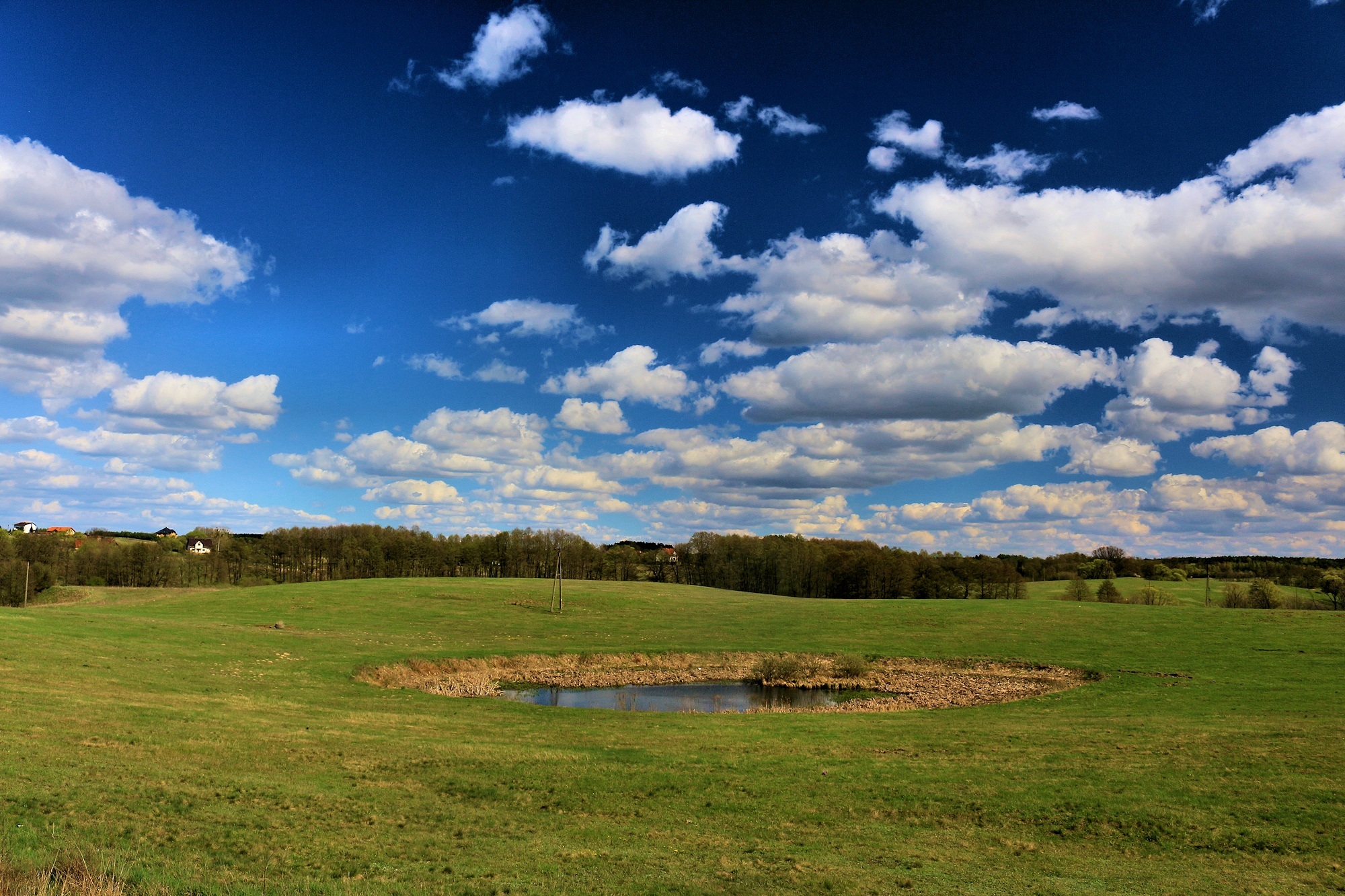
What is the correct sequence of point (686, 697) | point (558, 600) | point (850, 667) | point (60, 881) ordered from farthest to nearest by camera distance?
point (558, 600) < point (850, 667) < point (686, 697) < point (60, 881)

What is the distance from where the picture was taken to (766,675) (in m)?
52.7

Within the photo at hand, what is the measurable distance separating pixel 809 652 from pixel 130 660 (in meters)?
42.7

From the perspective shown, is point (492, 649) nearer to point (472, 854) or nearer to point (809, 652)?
point (809, 652)

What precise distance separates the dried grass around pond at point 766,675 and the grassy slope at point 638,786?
479 cm

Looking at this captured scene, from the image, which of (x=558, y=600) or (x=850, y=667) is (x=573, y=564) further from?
(x=850, y=667)

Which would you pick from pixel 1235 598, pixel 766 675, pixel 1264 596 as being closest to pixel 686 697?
pixel 766 675

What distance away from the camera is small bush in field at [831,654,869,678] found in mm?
53125

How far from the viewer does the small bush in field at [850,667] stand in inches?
2092

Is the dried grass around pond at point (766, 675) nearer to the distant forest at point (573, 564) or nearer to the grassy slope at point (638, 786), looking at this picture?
the grassy slope at point (638, 786)

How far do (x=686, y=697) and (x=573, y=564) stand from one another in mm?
107927

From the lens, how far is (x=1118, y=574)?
538 feet

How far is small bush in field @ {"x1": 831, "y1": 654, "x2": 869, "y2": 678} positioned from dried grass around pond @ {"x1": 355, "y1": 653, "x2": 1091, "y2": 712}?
0.05 m

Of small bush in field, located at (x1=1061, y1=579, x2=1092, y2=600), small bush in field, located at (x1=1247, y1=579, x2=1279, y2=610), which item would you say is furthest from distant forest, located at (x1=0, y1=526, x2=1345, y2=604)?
small bush in field, located at (x1=1247, y1=579, x2=1279, y2=610)

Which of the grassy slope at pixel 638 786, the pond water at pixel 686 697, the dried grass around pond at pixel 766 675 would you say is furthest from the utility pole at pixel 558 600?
the grassy slope at pixel 638 786
